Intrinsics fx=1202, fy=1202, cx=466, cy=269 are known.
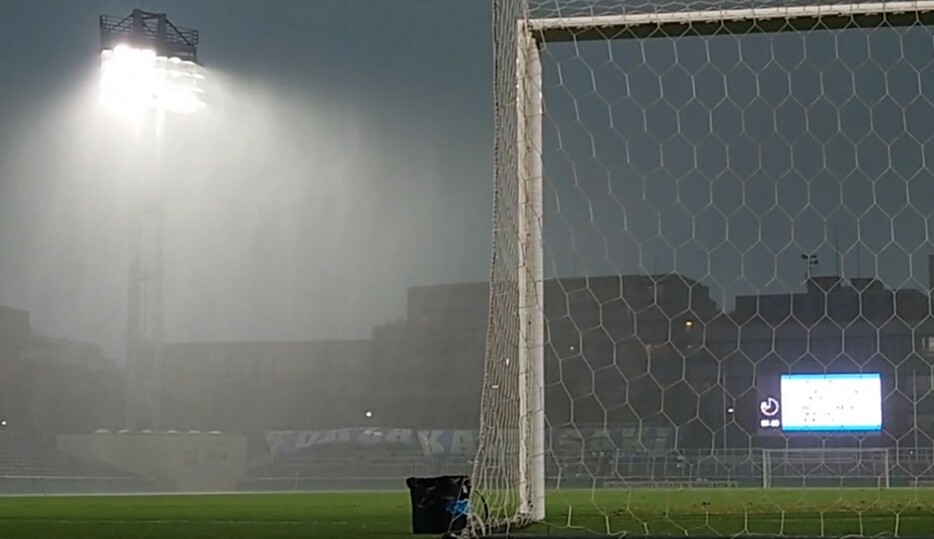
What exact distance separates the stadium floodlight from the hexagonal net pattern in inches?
214

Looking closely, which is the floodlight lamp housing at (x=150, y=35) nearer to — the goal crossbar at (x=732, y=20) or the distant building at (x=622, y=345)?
the distant building at (x=622, y=345)

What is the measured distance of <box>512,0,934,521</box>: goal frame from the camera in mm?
3094

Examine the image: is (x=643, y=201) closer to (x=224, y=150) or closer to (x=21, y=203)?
(x=224, y=150)

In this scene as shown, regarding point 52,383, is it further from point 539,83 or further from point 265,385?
point 539,83

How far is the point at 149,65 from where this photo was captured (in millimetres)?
10914

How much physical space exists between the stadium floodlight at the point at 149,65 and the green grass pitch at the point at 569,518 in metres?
5.48

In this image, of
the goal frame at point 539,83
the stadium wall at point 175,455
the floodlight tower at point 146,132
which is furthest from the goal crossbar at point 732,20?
the floodlight tower at point 146,132

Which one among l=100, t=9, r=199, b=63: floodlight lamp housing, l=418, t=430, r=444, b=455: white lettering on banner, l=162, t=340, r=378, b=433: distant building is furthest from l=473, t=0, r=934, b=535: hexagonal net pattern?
l=100, t=9, r=199, b=63: floodlight lamp housing

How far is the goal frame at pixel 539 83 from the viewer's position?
10.2 feet

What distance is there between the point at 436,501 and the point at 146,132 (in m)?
8.06

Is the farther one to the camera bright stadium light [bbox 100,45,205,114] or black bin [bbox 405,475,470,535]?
bright stadium light [bbox 100,45,205,114]

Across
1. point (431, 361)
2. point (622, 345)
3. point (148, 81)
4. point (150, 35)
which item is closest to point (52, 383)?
point (148, 81)

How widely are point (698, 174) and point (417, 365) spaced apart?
5067mm

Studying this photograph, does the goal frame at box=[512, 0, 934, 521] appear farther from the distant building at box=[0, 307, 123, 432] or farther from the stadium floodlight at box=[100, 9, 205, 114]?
the stadium floodlight at box=[100, 9, 205, 114]
